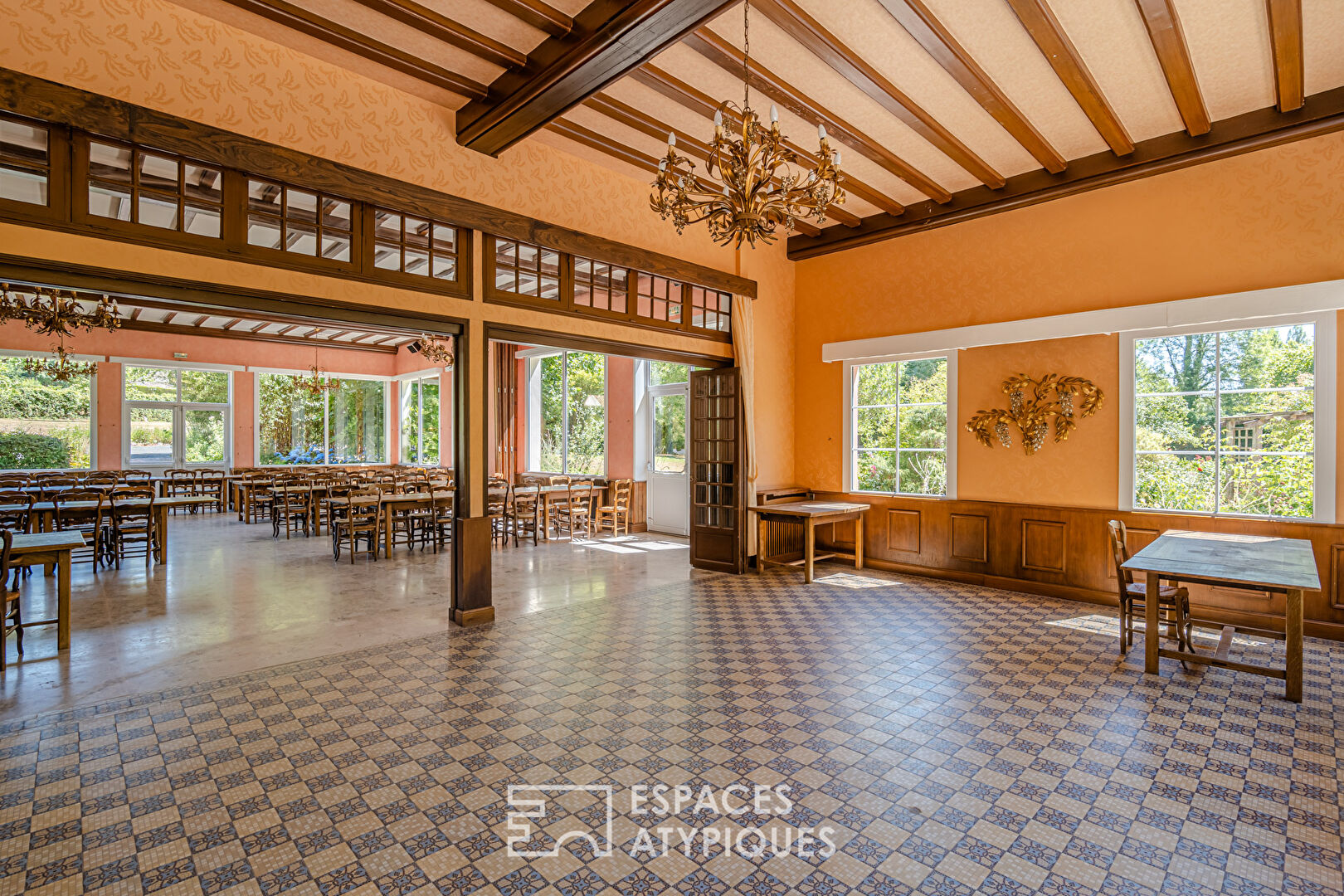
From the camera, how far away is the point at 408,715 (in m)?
3.59

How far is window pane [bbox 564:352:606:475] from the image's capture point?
12.2m

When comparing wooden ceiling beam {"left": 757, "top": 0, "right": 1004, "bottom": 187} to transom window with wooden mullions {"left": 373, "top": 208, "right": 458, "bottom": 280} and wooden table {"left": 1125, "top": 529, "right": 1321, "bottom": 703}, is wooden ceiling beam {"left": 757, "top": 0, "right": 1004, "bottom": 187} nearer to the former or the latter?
transom window with wooden mullions {"left": 373, "top": 208, "right": 458, "bottom": 280}

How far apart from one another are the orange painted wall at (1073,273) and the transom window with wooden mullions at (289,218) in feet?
19.0

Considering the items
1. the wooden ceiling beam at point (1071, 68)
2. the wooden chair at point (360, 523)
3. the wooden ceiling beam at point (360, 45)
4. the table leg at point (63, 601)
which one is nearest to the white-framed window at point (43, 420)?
the wooden chair at point (360, 523)

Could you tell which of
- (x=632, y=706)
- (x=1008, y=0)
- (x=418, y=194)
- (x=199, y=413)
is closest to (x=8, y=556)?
(x=418, y=194)

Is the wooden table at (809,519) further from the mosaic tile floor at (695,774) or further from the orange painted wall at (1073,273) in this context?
the mosaic tile floor at (695,774)

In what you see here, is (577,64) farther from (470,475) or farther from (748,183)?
(470,475)

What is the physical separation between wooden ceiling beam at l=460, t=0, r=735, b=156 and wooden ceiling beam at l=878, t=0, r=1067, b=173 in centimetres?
138

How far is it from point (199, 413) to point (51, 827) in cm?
1440

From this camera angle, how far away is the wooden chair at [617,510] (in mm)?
10844

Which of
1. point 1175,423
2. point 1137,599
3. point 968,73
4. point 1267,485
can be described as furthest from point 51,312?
point 1267,485

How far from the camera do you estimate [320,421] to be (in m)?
16.2

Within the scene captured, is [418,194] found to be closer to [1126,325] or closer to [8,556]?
[8,556]

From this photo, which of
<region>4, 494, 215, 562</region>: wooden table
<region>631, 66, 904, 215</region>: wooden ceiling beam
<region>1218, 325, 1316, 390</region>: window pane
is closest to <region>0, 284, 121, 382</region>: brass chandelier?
<region>4, 494, 215, 562</region>: wooden table
